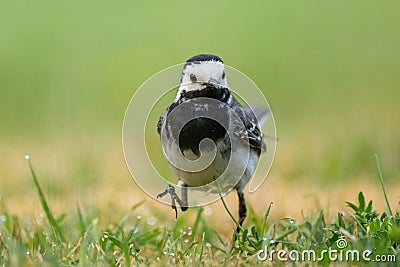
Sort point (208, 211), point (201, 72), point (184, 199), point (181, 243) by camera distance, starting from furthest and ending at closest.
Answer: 1. point (208, 211)
2. point (184, 199)
3. point (201, 72)
4. point (181, 243)

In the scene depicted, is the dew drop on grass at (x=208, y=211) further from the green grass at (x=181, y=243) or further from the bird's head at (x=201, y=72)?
the bird's head at (x=201, y=72)

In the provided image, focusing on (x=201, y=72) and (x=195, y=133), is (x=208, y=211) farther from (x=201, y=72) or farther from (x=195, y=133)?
(x=201, y=72)

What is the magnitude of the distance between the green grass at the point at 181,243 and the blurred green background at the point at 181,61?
2.59ft

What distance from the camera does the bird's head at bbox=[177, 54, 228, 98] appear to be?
3.73 m

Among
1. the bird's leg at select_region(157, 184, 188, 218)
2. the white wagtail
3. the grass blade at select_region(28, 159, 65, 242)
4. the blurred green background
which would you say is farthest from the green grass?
the blurred green background

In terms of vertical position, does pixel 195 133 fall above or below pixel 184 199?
above

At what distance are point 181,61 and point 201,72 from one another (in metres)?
6.00

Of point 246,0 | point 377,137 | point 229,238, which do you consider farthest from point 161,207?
point 246,0

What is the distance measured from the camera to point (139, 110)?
3844 mm

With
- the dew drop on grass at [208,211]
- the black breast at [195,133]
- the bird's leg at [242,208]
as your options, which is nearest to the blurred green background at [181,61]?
the dew drop on grass at [208,211]

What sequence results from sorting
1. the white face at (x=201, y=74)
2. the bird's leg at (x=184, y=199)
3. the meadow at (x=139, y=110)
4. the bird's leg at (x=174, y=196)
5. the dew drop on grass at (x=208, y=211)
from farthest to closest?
the dew drop on grass at (x=208, y=211)
the bird's leg at (x=184, y=199)
the bird's leg at (x=174, y=196)
the white face at (x=201, y=74)
the meadow at (x=139, y=110)

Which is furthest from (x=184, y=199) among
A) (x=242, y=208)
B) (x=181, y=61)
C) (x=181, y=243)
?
(x=181, y=61)

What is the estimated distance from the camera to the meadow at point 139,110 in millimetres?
3625

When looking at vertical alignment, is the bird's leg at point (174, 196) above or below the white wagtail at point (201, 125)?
below
